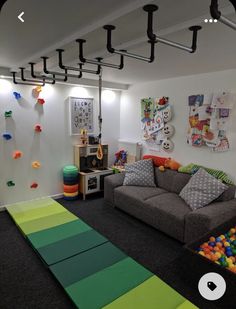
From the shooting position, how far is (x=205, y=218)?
8.49 feet

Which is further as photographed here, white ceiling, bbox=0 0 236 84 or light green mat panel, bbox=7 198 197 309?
light green mat panel, bbox=7 198 197 309

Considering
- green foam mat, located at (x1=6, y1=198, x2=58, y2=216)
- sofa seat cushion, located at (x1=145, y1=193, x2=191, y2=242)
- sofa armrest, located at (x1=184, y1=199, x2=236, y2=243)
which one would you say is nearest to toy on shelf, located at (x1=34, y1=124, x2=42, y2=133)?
green foam mat, located at (x1=6, y1=198, x2=58, y2=216)

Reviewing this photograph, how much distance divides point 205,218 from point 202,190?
56 cm

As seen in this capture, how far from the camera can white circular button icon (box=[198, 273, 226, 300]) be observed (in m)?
1.92

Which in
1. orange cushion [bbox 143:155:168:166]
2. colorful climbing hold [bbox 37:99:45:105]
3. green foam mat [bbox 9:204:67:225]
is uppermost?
colorful climbing hold [bbox 37:99:45:105]

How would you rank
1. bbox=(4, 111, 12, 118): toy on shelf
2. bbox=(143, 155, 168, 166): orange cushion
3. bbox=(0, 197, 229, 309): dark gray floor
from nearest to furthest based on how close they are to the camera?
bbox=(0, 197, 229, 309): dark gray floor, bbox=(4, 111, 12, 118): toy on shelf, bbox=(143, 155, 168, 166): orange cushion

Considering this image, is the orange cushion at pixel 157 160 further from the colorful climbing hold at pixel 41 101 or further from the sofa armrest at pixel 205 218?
the colorful climbing hold at pixel 41 101

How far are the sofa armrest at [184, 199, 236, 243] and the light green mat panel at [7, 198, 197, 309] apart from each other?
0.76 metres

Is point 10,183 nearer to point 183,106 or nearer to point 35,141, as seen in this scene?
point 35,141

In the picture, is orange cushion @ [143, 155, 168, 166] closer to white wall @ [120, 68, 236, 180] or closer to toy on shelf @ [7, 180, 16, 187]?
white wall @ [120, 68, 236, 180]

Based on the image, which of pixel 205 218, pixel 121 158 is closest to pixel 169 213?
pixel 205 218

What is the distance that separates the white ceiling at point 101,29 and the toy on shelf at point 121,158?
2424 mm

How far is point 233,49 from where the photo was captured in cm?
222

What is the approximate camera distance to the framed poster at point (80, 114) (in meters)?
4.28
